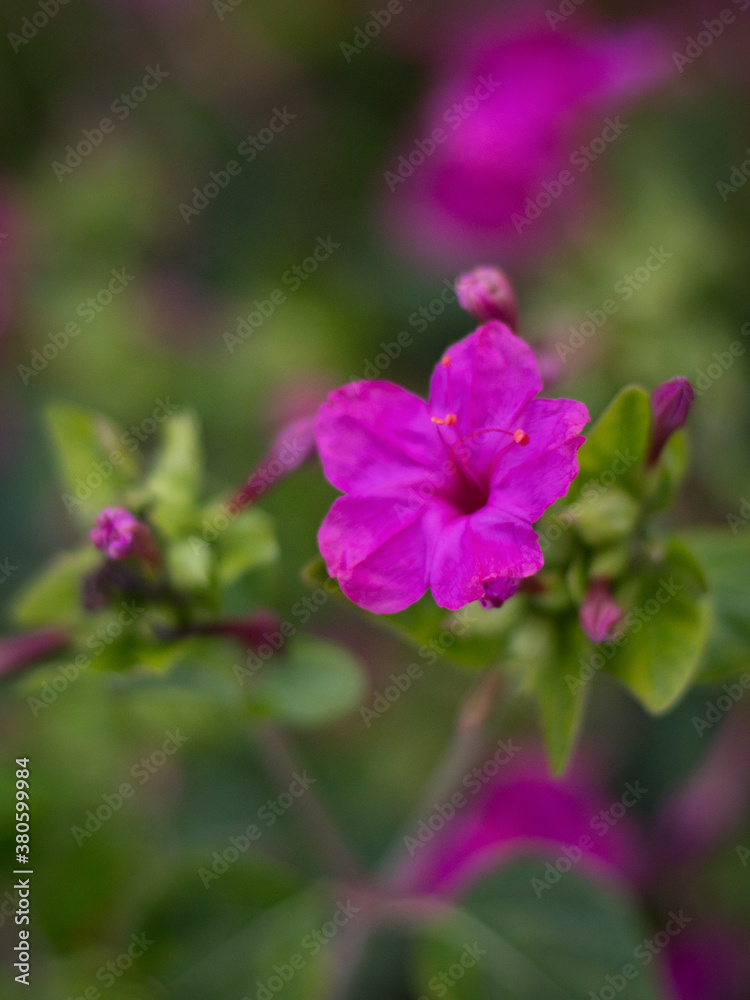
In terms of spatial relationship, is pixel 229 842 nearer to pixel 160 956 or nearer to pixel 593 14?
pixel 160 956

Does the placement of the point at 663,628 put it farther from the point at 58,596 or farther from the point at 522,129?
the point at 522,129

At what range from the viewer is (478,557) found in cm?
119

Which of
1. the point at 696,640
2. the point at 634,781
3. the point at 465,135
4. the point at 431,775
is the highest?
the point at 465,135

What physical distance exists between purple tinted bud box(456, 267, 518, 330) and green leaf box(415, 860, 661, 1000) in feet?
3.41

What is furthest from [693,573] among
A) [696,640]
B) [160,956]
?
[160,956]

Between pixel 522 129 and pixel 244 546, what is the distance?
128cm

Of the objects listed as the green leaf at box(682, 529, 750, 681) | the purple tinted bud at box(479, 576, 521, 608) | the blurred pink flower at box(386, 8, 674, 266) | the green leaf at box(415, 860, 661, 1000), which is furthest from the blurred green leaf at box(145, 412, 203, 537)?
the blurred pink flower at box(386, 8, 674, 266)

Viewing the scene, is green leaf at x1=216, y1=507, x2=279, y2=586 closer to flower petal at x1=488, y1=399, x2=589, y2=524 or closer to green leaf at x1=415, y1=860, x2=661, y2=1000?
flower petal at x1=488, y1=399, x2=589, y2=524

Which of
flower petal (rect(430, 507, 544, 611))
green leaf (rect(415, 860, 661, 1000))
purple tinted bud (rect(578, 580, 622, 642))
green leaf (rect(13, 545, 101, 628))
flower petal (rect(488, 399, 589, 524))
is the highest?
green leaf (rect(13, 545, 101, 628))

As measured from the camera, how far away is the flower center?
51.4 inches

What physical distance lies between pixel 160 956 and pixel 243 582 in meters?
0.76

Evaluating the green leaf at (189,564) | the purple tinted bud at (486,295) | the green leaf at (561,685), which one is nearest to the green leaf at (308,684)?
the green leaf at (189,564)

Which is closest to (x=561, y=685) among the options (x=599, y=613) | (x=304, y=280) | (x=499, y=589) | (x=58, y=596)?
(x=599, y=613)

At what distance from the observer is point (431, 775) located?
103 inches
